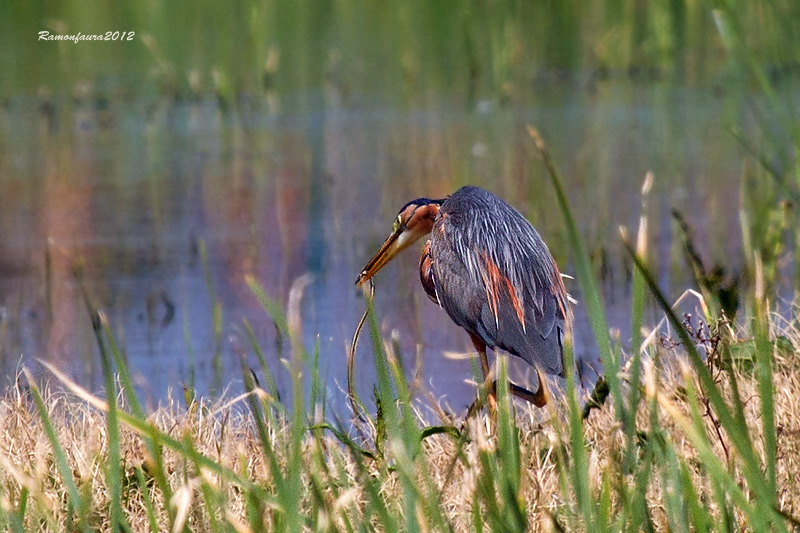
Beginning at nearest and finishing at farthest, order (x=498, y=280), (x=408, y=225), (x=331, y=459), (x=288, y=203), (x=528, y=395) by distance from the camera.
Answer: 1. (x=331, y=459)
2. (x=528, y=395)
3. (x=498, y=280)
4. (x=408, y=225)
5. (x=288, y=203)

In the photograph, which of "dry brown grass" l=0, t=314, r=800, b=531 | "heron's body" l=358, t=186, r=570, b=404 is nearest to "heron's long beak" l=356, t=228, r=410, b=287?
"heron's body" l=358, t=186, r=570, b=404

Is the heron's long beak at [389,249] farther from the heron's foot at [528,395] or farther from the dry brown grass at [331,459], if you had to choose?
the heron's foot at [528,395]

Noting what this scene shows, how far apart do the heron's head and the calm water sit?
1.21 feet

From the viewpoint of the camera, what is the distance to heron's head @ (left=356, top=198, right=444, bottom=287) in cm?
410

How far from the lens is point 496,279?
11.7 ft

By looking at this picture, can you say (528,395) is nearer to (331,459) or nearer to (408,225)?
(331,459)

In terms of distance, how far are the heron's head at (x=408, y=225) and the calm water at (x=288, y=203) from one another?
0.37 metres

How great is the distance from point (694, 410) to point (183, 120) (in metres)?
9.38

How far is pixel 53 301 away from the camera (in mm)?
5766

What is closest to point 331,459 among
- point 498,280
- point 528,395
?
point 528,395

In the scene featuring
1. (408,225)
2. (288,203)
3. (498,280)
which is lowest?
(288,203)

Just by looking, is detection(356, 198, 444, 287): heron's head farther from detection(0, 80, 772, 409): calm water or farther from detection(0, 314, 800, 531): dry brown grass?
detection(0, 314, 800, 531): dry brown grass

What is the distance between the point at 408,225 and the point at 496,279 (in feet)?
2.02

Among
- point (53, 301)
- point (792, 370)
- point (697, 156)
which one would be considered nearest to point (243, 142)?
point (697, 156)
